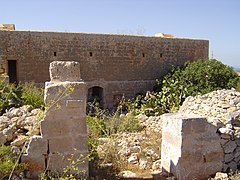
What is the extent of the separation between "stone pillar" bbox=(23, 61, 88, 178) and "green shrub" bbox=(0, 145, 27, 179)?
0.72ft

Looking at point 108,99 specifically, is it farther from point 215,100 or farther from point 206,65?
point 215,100

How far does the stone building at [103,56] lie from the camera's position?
42.2 ft

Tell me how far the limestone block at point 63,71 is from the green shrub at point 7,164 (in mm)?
1451

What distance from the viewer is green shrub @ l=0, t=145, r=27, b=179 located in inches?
174

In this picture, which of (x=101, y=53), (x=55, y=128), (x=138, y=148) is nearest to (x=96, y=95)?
(x=101, y=53)

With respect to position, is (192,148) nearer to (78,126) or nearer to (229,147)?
(229,147)

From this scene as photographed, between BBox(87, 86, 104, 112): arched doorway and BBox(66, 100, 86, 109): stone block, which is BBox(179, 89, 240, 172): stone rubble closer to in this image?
BBox(66, 100, 86, 109): stone block

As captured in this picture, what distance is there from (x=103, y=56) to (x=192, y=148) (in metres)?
9.47

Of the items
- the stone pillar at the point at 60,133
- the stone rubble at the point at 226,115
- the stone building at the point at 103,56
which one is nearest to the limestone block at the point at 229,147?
the stone rubble at the point at 226,115

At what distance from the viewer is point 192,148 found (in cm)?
580

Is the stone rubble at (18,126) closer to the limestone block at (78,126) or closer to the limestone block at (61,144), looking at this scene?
the limestone block at (61,144)

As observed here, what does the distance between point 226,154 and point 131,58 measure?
976cm

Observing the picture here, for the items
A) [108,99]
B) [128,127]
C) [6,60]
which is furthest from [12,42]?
[128,127]

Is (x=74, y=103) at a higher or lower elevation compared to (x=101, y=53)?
lower
